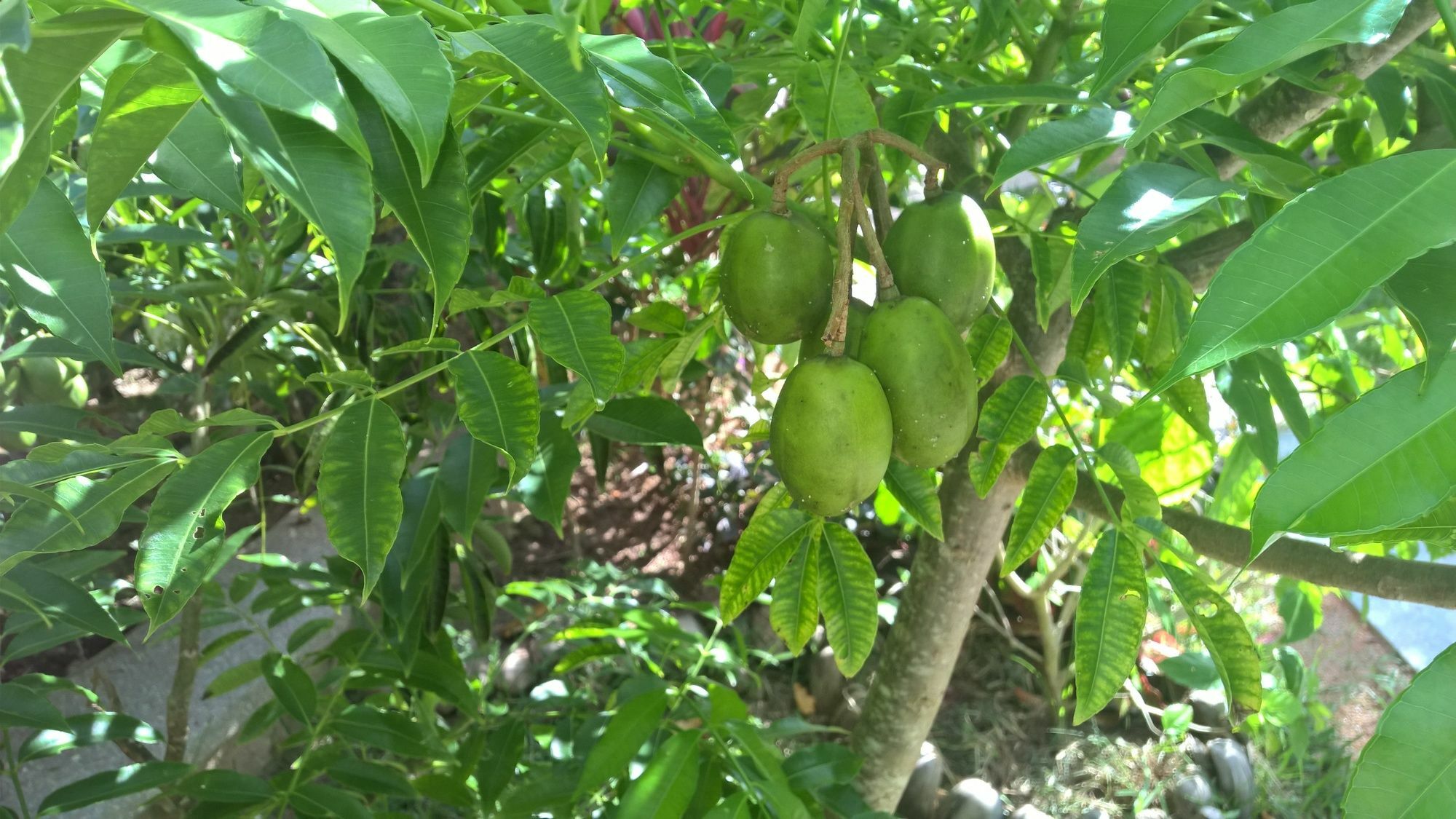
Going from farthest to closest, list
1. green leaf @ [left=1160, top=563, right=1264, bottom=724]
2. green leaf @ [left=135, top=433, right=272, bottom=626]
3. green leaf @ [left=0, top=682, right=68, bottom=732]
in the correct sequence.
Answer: green leaf @ [left=0, top=682, right=68, bottom=732], green leaf @ [left=1160, top=563, right=1264, bottom=724], green leaf @ [left=135, top=433, right=272, bottom=626]

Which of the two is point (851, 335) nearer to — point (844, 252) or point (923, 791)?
point (844, 252)

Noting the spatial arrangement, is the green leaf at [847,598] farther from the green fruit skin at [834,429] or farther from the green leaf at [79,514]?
the green leaf at [79,514]

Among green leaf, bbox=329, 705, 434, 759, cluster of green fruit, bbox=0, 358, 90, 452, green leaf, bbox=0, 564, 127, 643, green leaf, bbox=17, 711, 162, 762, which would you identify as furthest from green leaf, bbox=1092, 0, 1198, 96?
cluster of green fruit, bbox=0, 358, 90, 452

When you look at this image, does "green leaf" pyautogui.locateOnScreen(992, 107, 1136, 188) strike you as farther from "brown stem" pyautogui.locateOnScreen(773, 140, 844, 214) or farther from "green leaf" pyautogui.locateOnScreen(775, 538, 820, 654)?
"green leaf" pyautogui.locateOnScreen(775, 538, 820, 654)

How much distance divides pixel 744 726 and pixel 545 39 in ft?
2.41

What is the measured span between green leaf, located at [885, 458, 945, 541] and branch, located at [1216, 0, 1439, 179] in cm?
43

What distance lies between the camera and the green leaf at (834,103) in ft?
2.66

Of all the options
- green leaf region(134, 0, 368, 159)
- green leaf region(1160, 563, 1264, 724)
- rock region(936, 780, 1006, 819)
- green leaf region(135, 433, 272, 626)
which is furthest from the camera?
rock region(936, 780, 1006, 819)

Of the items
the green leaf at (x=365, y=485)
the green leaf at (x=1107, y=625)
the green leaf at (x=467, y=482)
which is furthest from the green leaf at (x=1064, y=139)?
the green leaf at (x=467, y=482)

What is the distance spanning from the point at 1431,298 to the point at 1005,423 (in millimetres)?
388

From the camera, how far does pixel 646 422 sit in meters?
1.05

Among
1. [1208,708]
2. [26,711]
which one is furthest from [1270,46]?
[1208,708]

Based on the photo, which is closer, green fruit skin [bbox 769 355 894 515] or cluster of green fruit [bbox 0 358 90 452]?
green fruit skin [bbox 769 355 894 515]

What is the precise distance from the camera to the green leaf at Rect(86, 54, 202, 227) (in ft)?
1.56
